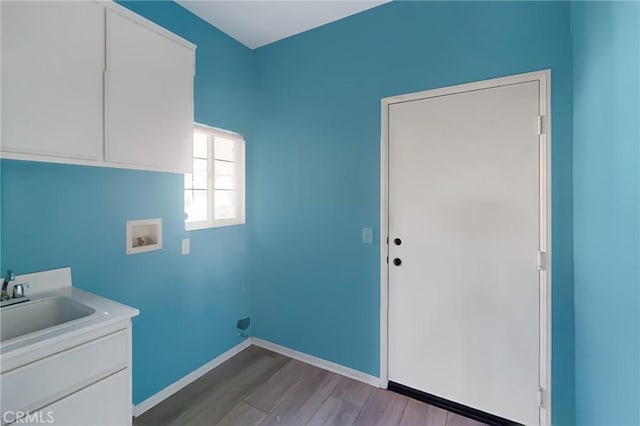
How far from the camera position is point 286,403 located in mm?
2002

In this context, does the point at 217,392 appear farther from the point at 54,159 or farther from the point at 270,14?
the point at 270,14

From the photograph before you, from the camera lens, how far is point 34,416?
98 centimetres

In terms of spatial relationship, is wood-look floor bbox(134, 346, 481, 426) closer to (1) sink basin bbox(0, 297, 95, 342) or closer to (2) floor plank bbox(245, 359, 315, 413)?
(2) floor plank bbox(245, 359, 315, 413)

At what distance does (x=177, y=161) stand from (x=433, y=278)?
188 centimetres

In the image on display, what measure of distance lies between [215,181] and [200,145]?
33 centimetres

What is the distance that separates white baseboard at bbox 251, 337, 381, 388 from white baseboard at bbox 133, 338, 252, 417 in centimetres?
21

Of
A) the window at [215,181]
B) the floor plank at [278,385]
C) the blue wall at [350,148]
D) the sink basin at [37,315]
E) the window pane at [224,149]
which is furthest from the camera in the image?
the window pane at [224,149]

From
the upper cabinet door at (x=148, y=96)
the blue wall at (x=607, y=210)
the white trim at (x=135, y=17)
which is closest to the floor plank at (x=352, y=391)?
the blue wall at (x=607, y=210)

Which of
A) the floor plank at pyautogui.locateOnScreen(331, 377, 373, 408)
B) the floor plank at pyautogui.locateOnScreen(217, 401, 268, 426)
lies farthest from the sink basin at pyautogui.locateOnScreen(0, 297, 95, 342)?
the floor plank at pyautogui.locateOnScreen(331, 377, 373, 408)

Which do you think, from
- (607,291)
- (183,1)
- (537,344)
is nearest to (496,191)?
(607,291)

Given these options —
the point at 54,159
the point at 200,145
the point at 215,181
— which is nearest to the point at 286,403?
the point at 215,181

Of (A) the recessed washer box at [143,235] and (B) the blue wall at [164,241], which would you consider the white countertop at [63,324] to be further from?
(A) the recessed washer box at [143,235]

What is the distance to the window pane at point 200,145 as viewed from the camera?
7.70 feet

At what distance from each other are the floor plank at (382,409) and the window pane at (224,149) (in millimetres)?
2294
